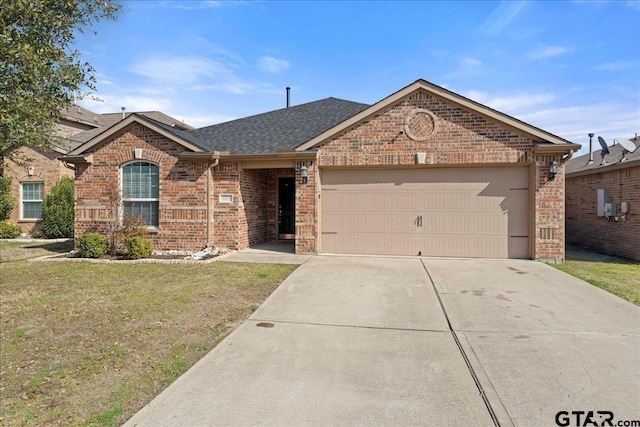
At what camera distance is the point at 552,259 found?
359 inches

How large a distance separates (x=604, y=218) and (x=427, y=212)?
6.60 m

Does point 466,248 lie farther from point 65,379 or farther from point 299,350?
point 65,379

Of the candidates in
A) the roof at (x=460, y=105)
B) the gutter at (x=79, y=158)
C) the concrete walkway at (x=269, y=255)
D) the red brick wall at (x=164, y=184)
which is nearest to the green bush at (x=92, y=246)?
the red brick wall at (x=164, y=184)

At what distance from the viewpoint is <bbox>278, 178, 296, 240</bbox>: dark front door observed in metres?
13.0

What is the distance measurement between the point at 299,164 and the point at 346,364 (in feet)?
23.7

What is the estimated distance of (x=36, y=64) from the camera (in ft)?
20.0

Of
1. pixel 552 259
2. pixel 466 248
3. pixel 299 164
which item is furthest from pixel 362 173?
pixel 552 259

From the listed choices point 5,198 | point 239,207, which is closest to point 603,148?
point 239,207

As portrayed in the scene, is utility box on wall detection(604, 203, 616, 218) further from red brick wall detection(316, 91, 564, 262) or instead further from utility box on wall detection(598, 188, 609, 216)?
red brick wall detection(316, 91, 564, 262)

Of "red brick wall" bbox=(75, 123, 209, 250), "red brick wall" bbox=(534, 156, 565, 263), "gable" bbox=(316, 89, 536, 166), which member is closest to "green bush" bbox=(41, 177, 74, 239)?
"red brick wall" bbox=(75, 123, 209, 250)

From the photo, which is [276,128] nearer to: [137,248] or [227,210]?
[227,210]

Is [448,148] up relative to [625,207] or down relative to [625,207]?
up

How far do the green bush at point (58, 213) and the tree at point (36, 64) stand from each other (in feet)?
32.0

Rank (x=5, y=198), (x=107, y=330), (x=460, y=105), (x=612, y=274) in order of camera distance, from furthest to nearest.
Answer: (x=5, y=198) → (x=460, y=105) → (x=612, y=274) → (x=107, y=330)
